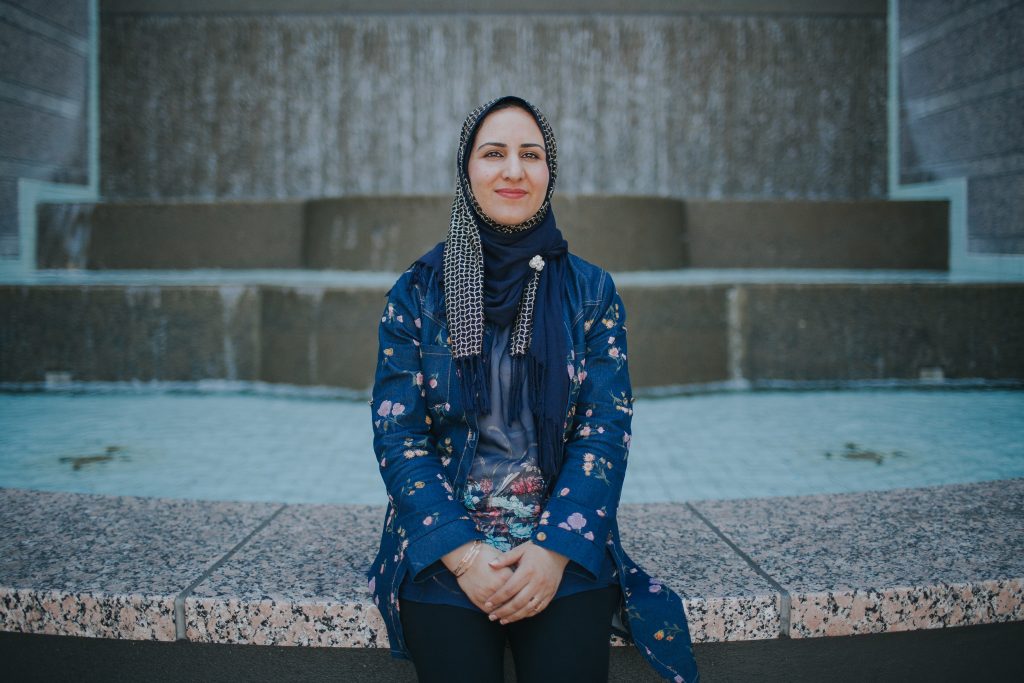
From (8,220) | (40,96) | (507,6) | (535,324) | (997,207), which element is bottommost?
→ (535,324)

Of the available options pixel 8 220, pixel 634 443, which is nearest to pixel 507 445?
pixel 634 443

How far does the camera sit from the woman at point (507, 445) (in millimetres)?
1573

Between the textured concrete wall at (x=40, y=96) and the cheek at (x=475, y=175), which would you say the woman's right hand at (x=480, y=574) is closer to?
the cheek at (x=475, y=175)

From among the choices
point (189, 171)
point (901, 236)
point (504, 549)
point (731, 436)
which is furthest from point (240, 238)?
point (504, 549)

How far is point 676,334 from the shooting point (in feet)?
16.6

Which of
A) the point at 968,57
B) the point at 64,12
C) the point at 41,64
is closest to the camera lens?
the point at 968,57

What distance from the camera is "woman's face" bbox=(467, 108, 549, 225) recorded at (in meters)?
1.76

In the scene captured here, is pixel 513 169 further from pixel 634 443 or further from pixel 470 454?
pixel 634 443

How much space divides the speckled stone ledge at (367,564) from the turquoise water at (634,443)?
93cm

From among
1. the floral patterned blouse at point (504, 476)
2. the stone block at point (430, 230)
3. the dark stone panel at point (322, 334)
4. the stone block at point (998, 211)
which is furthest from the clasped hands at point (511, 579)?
the stone block at point (998, 211)

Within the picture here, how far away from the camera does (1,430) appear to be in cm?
417

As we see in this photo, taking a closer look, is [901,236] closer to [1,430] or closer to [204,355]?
[204,355]

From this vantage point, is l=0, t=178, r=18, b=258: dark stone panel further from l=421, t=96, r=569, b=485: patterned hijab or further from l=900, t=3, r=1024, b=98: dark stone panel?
l=900, t=3, r=1024, b=98: dark stone panel

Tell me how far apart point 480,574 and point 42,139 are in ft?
24.7
